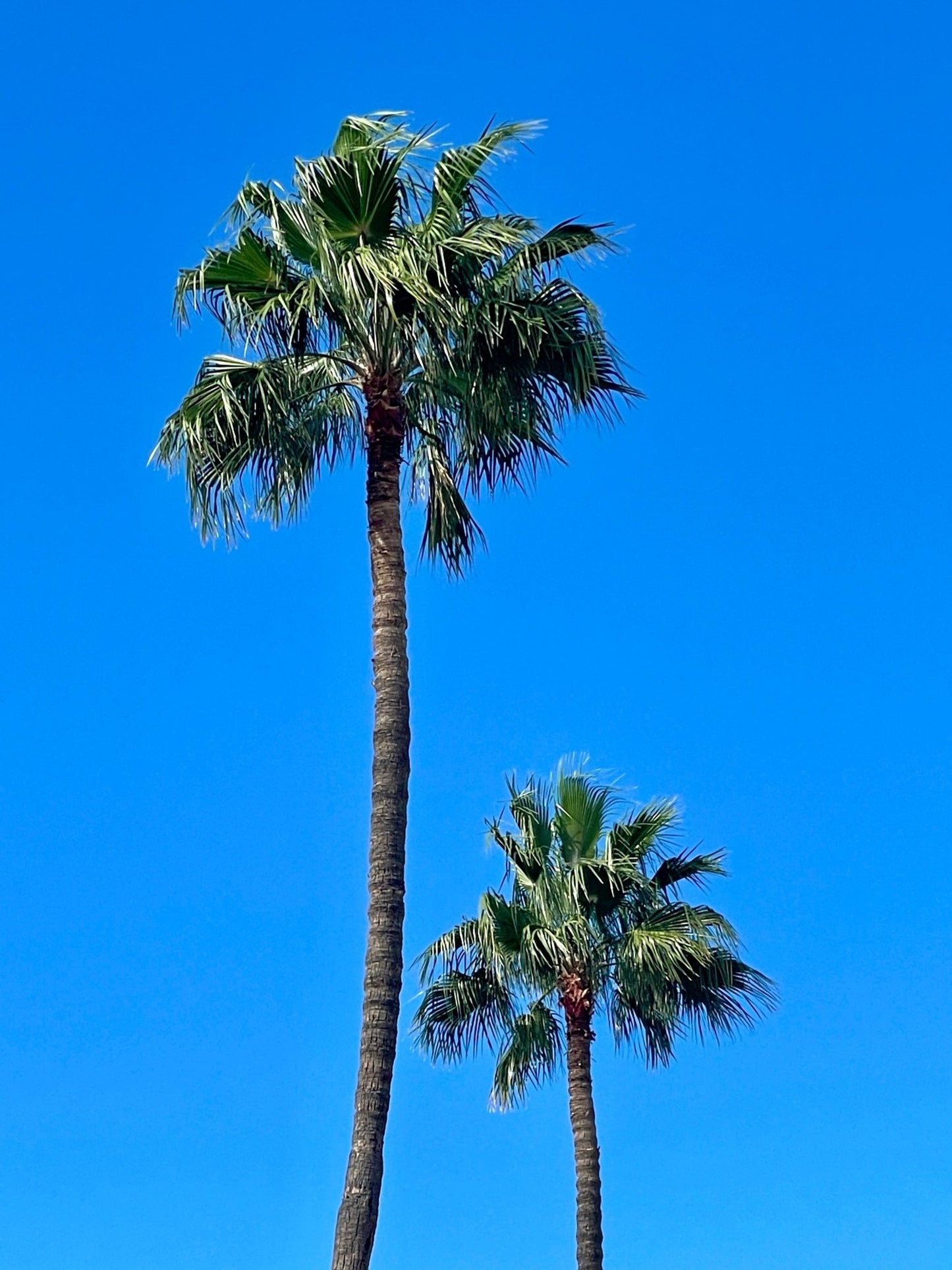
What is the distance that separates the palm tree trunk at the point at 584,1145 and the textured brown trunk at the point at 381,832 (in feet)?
29.0

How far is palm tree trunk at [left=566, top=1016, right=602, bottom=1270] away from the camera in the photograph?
68.1 ft

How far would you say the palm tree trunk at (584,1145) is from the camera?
68.1ft

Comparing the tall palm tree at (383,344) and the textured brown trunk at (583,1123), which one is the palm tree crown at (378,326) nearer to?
the tall palm tree at (383,344)

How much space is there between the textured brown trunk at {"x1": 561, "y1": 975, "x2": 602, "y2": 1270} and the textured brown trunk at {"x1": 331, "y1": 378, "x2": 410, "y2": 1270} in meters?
8.62

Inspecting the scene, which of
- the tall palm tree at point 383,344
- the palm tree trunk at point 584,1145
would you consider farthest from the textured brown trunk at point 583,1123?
the tall palm tree at point 383,344

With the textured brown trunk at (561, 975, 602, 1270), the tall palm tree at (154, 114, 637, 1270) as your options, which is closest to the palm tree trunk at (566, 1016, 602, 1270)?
the textured brown trunk at (561, 975, 602, 1270)

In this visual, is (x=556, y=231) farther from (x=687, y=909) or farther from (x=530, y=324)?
(x=687, y=909)

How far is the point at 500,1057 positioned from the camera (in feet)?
74.6

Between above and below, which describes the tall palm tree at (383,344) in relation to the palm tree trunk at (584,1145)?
above

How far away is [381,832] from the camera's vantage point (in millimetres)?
13516

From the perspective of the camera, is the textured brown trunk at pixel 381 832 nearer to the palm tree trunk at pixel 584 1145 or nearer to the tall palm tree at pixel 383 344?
the tall palm tree at pixel 383 344

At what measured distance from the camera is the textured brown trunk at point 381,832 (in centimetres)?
1228

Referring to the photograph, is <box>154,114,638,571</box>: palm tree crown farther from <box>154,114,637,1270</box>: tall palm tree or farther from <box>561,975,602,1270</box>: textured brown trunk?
<box>561,975,602,1270</box>: textured brown trunk

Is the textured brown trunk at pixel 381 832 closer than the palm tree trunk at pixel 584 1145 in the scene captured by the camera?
Yes
